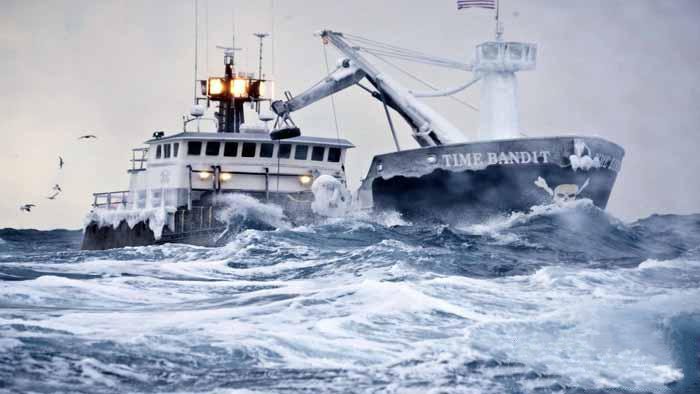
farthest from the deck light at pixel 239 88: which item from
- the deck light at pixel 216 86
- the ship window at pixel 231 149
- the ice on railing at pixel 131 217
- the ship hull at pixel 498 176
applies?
the ship hull at pixel 498 176

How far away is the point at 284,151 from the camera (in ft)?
162

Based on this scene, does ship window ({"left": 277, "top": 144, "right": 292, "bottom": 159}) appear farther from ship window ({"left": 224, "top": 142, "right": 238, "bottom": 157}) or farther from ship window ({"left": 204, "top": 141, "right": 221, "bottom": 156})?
ship window ({"left": 204, "top": 141, "right": 221, "bottom": 156})

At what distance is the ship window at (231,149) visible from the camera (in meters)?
49.0

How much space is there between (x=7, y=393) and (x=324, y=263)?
694 inches

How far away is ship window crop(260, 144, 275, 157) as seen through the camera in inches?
1937

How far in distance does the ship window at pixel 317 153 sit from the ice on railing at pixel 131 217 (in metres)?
7.29

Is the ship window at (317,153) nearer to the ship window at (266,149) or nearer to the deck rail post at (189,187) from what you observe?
the ship window at (266,149)

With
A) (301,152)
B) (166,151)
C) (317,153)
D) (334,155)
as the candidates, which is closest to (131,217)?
(166,151)

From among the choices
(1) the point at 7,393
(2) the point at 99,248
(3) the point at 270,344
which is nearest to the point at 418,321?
(3) the point at 270,344

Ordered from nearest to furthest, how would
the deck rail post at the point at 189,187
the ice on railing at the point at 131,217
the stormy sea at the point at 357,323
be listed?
the stormy sea at the point at 357,323
the deck rail post at the point at 189,187
the ice on railing at the point at 131,217

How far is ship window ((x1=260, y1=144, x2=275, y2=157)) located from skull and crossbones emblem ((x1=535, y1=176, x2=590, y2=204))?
41.6ft

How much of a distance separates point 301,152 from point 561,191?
41.3 feet

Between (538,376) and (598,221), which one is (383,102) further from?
(538,376)

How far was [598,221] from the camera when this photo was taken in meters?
44.5
